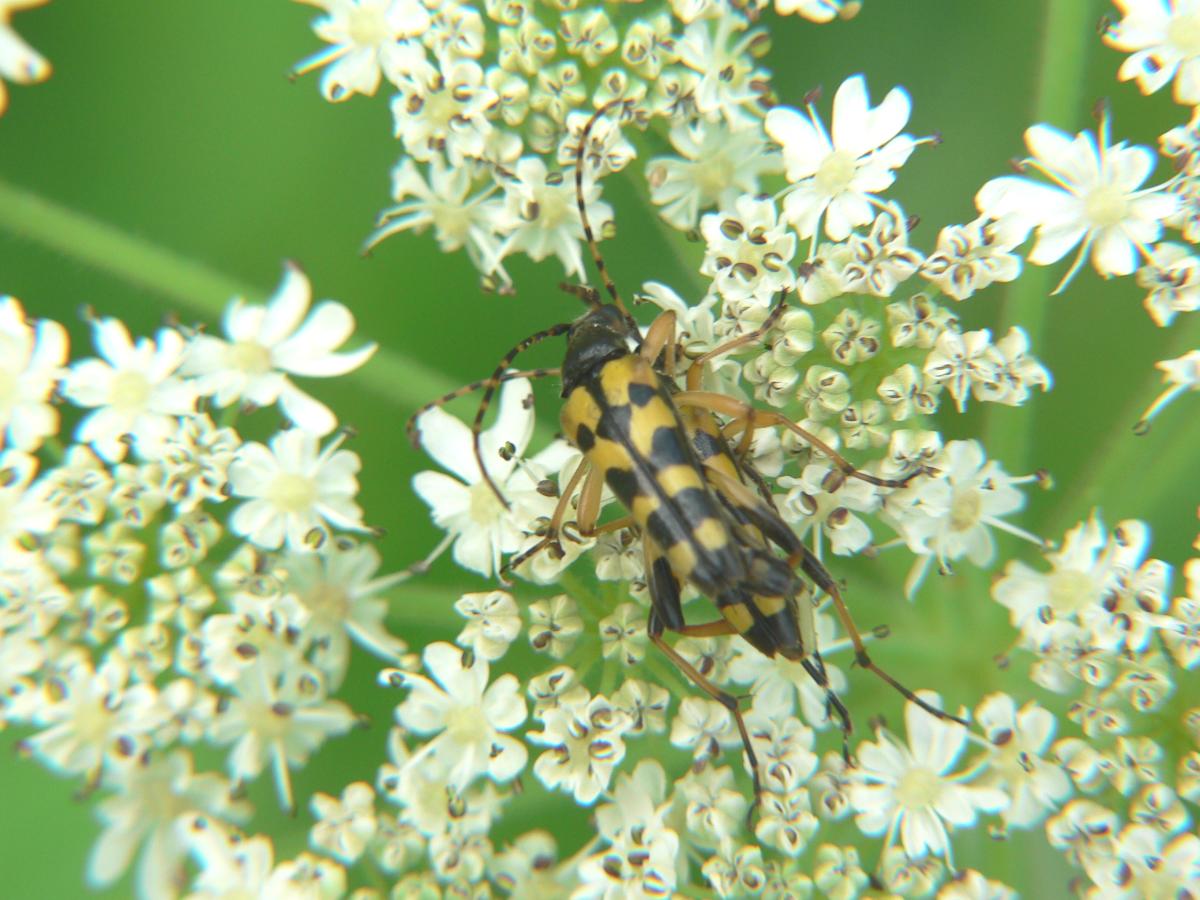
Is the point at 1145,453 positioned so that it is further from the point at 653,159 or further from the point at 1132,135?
the point at 653,159

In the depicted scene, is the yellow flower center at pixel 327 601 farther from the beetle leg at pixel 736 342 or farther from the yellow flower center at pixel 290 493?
the beetle leg at pixel 736 342

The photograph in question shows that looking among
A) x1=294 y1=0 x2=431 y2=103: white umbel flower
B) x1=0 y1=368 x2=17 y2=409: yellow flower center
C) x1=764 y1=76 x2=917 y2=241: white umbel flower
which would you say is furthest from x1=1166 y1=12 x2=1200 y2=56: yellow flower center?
x1=0 y1=368 x2=17 y2=409: yellow flower center

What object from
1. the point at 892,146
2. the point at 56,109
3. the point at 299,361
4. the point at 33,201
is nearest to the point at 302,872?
the point at 299,361

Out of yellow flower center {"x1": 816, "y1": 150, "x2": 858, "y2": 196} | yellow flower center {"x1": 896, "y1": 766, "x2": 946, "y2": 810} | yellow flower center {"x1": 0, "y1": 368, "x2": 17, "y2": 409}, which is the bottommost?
yellow flower center {"x1": 896, "y1": 766, "x2": 946, "y2": 810}

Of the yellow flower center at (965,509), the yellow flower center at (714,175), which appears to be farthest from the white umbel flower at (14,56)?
the yellow flower center at (965,509)

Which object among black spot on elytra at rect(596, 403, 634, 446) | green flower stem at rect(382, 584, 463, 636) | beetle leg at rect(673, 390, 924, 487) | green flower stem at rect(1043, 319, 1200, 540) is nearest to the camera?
beetle leg at rect(673, 390, 924, 487)

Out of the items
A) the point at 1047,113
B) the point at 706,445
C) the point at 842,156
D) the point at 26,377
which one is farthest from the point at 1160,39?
the point at 26,377

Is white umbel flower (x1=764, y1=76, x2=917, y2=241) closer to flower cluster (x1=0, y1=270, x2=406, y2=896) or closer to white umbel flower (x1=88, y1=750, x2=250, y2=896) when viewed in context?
flower cluster (x1=0, y1=270, x2=406, y2=896)
